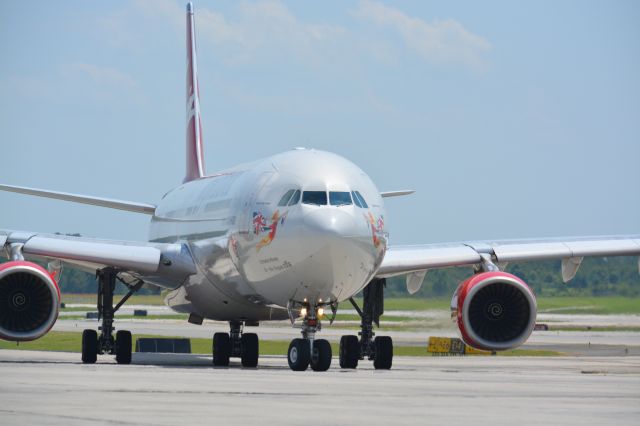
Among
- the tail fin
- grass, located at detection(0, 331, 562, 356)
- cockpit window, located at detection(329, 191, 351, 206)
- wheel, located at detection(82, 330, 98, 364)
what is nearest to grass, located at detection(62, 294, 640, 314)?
grass, located at detection(0, 331, 562, 356)

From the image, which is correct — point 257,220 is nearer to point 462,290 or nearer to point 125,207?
point 462,290

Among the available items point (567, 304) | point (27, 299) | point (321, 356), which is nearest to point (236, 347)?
point (27, 299)

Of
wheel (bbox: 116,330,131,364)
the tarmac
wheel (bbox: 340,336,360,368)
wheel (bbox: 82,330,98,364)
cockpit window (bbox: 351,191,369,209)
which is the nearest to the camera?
the tarmac

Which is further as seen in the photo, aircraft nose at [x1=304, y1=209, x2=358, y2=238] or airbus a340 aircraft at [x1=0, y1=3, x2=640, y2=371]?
airbus a340 aircraft at [x1=0, y1=3, x2=640, y2=371]

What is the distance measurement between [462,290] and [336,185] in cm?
423

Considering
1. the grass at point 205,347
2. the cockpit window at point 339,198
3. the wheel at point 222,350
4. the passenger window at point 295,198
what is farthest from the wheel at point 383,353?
the grass at point 205,347

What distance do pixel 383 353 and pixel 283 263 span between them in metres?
4.16

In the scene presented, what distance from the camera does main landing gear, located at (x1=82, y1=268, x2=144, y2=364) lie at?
101 feet

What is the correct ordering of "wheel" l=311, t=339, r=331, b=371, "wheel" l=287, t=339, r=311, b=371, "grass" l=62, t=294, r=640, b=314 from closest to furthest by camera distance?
"wheel" l=311, t=339, r=331, b=371, "wheel" l=287, t=339, r=311, b=371, "grass" l=62, t=294, r=640, b=314

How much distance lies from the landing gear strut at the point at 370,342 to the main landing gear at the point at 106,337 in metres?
5.07

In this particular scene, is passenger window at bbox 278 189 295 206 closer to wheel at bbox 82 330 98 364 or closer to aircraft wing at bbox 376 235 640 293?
aircraft wing at bbox 376 235 640 293

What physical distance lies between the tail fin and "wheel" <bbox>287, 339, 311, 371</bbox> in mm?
16220

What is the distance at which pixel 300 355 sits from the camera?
2608 cm

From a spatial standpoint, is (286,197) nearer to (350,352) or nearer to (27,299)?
(350,352)
